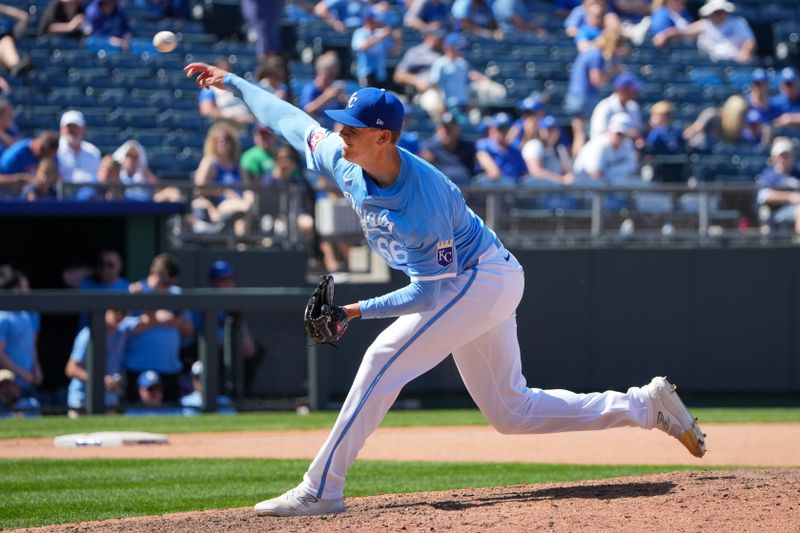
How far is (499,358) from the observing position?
5.92m

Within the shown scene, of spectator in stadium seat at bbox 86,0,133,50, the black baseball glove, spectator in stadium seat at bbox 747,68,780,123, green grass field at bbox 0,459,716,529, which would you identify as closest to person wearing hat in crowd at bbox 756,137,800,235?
spectator in stadium seat at bbox 747,68,780,123

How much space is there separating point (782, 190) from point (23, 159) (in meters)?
7.55

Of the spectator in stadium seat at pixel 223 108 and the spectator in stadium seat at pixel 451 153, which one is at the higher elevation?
the spectator in stadium seat at pixel 223 108

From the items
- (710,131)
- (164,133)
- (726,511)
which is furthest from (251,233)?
(726,511)

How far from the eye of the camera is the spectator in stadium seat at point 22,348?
1110 centimetres

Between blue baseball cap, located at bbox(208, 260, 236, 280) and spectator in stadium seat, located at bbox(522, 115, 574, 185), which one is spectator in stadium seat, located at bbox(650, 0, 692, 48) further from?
blue baseball cap, located at bbox(208, 260, 236, 280)

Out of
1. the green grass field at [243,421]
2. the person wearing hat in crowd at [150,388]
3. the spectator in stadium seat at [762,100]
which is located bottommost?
the green grass field at [243,421]

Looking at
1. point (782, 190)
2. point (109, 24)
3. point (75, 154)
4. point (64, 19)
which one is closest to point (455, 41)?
point (109, 24)

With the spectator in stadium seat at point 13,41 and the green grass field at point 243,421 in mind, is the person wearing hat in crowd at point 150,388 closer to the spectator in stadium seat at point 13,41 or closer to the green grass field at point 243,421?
the green grass field at point 243,421

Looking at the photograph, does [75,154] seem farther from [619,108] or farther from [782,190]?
[782,190]

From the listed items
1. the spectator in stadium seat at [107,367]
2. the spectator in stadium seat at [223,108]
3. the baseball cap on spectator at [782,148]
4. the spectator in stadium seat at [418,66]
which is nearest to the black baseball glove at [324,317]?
the spectator in stadium seat at [107,367]

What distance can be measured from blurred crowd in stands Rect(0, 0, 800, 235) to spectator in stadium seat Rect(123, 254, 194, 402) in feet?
3.13

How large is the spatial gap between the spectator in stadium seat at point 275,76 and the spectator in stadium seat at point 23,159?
2.49 m

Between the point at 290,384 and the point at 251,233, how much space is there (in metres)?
1.71
